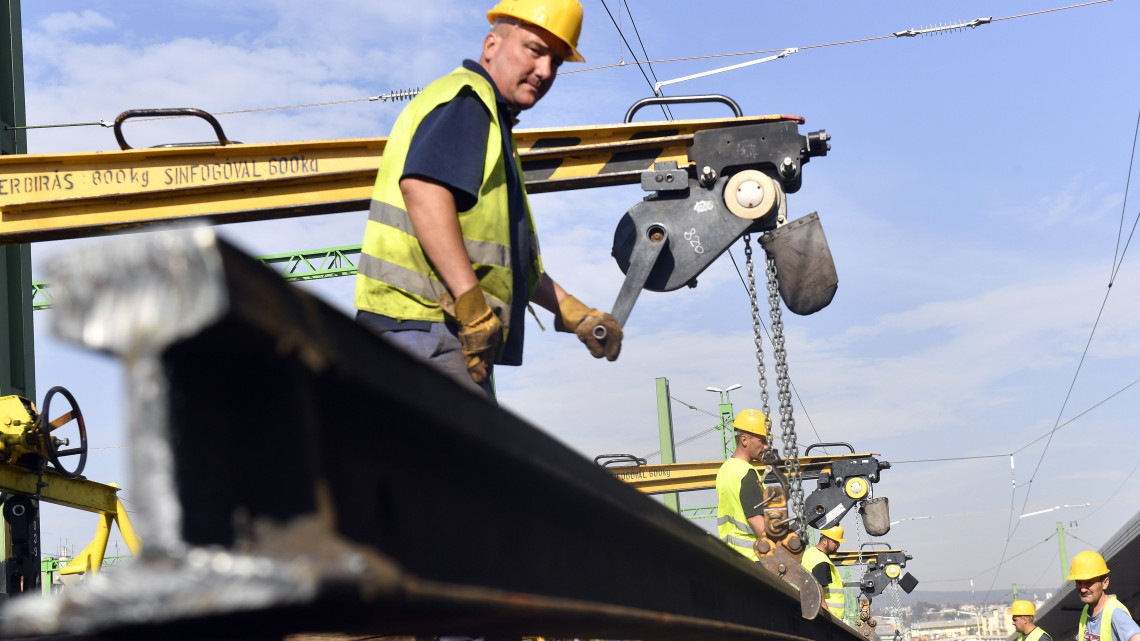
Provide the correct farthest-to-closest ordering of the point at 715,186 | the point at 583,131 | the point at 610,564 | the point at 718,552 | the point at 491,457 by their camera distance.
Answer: the point at 583,131 → the point at 715,186 → the point at 718,552 → the point at 610,564 → the point at 491,457

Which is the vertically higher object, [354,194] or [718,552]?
[354,194]

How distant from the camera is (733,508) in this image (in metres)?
6.52

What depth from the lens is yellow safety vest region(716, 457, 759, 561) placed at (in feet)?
→ 21.3

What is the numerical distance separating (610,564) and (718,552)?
821 millimetres

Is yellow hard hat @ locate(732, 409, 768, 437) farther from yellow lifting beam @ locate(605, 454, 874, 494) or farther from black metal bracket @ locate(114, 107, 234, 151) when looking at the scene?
yellow lifting beam @ locate(605, 454, 874, 494)

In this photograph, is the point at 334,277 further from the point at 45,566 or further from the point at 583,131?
the point at 583,131

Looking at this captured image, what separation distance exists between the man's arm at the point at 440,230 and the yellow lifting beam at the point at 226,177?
4.43m

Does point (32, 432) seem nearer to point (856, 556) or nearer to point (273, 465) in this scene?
point (273, 465)

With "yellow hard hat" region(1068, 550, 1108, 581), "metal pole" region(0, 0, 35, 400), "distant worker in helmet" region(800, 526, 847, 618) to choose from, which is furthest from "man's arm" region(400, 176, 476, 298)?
"distant worker in helmet" region(800, 526, 847, 618)

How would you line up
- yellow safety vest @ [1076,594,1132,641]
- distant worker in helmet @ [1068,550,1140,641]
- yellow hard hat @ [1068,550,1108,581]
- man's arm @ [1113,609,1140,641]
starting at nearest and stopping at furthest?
man's arm @ [1113,609,1140,641] < distant worker in helmet @ [1068,550,1140,641] < yellow safety vest @ [1076,594,1132,641] < yellow hard hat @ [1068,550,1108,581]

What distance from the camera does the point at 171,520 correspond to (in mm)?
726

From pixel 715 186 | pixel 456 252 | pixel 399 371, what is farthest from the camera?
pixel 715 186

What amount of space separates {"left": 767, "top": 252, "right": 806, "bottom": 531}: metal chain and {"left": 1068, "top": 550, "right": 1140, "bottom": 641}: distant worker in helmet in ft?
12.5

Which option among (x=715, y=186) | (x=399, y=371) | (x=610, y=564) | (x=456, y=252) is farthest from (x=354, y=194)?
(x=399, y=371)
